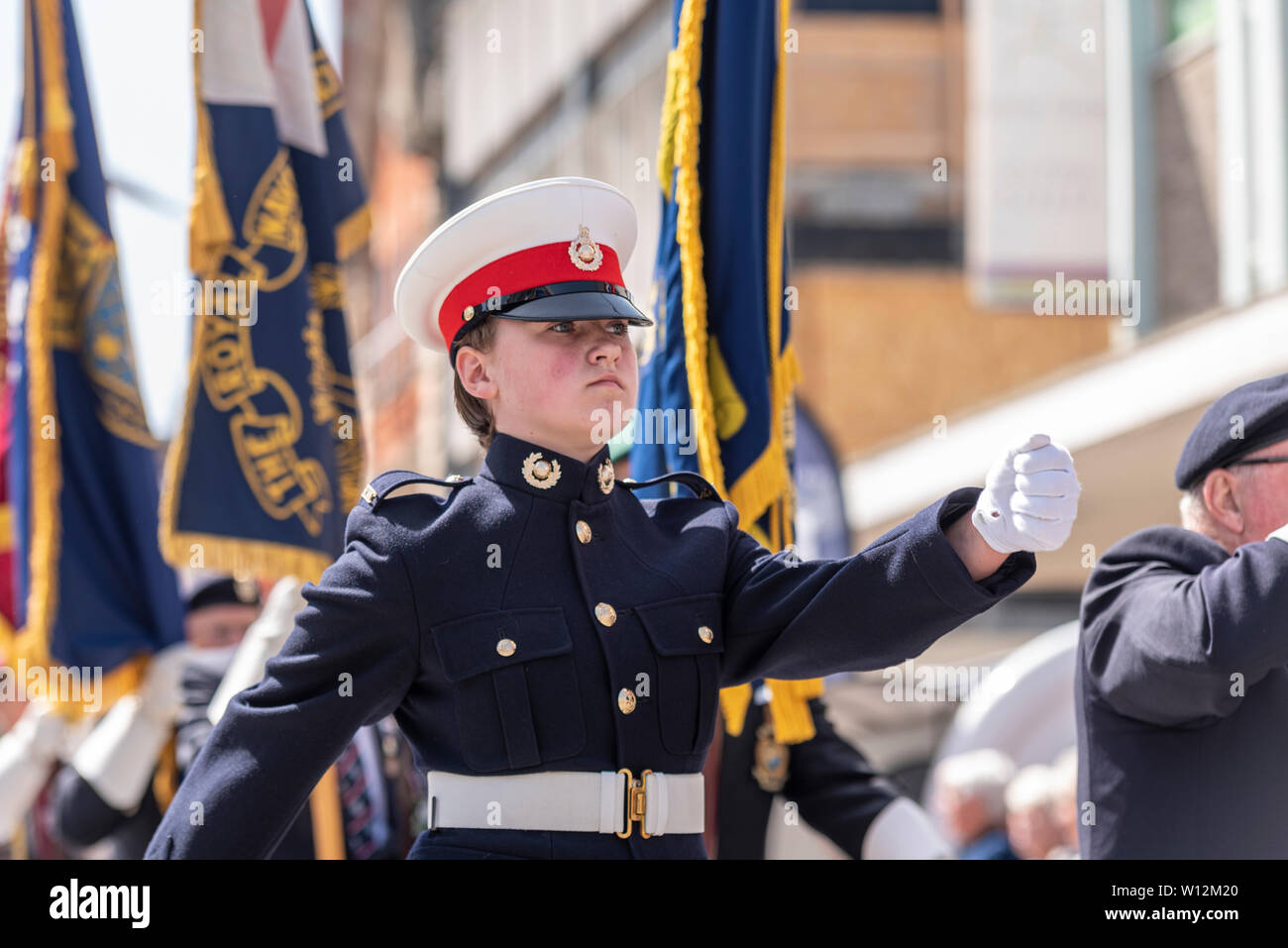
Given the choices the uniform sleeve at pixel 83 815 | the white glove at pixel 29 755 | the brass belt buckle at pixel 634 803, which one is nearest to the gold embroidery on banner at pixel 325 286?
the white glove at pixel 29 755

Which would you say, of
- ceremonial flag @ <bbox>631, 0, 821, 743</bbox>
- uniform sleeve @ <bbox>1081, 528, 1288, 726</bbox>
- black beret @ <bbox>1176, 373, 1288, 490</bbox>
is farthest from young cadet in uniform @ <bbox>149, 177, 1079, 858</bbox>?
ceremonial flag @ <bbox>631, 0, 821, 743</bbox>

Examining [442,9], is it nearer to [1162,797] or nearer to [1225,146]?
[1225,146]

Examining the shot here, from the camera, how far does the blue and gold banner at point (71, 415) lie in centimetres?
516

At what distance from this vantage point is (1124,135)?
11.4m

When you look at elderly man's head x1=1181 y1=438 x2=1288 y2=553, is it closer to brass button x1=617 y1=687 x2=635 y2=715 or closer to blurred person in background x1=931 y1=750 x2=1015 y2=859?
brass button x1=617 y1=687 x2=635 y2=715

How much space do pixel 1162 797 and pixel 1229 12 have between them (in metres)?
8.02

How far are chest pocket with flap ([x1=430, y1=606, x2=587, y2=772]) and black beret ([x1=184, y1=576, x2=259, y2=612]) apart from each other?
3.21 metres

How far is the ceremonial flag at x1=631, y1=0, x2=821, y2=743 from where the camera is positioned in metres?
3.61

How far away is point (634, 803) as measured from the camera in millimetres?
2520

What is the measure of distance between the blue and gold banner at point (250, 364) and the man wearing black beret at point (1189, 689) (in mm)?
2375

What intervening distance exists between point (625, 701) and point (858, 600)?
37cm

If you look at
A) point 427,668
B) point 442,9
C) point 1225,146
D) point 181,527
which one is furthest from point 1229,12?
point 442,9

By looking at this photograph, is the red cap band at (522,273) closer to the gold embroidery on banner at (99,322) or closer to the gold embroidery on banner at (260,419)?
the gold embroidery on banner at (260,419)

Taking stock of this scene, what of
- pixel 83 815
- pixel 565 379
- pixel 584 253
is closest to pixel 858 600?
pixel 565 379
